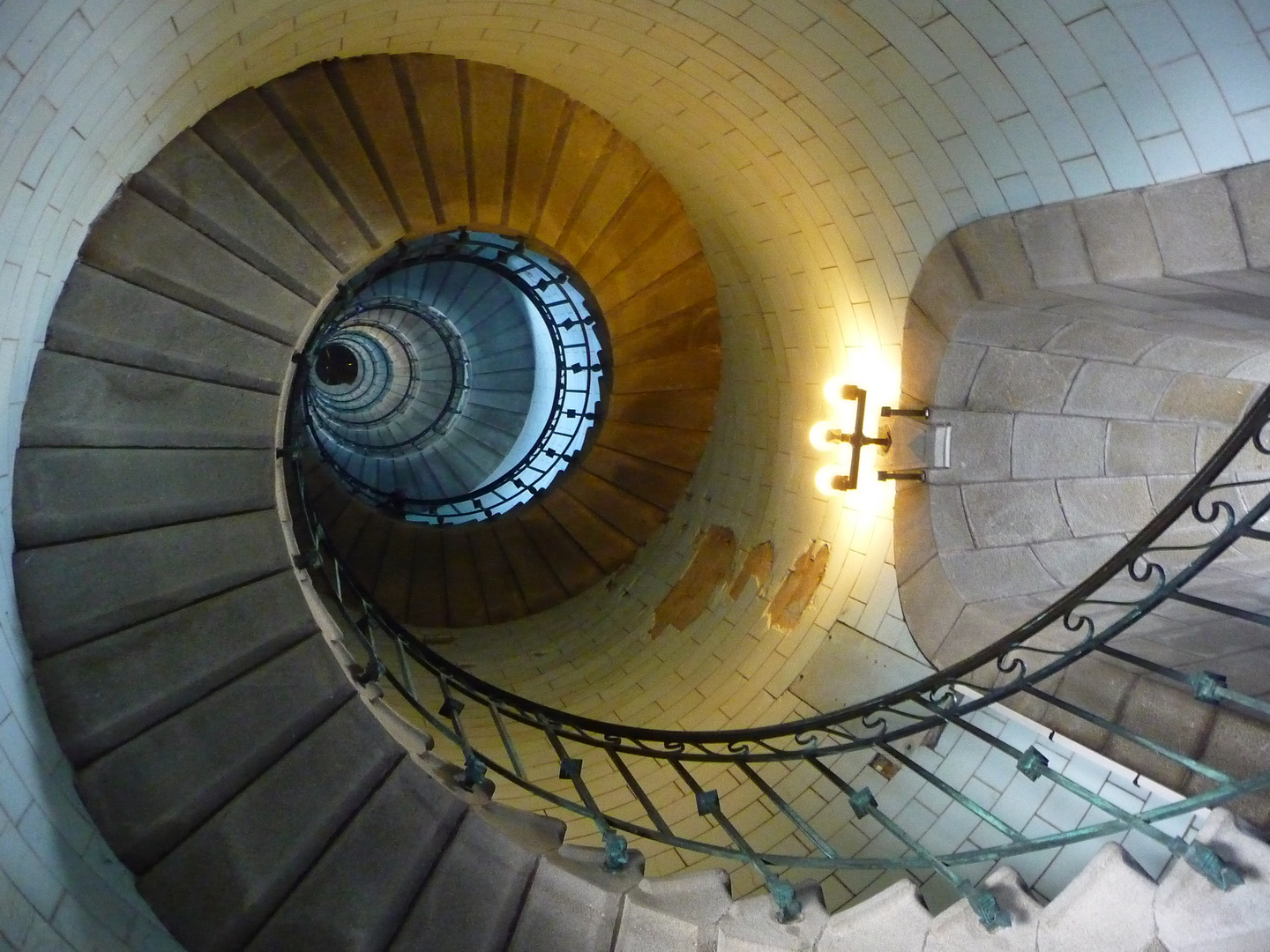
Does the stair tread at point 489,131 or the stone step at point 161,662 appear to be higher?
the stair tread at point 489,131

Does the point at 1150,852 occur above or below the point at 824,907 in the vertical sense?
above

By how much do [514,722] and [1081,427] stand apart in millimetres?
3548

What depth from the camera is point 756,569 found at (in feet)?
18.1

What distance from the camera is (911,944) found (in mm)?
2938

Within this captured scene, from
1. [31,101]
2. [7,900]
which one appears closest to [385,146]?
[31,101]

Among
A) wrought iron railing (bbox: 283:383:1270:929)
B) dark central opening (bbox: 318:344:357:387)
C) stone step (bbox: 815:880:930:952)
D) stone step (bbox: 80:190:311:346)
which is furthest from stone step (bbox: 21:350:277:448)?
dark central opening (bbox: 318:344:357:387)

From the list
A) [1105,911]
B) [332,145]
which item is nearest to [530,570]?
[332,145]

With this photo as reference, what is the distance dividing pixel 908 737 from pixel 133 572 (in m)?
3.21

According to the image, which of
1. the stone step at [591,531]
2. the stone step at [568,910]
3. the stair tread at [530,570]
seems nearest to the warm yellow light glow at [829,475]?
the stone step at [568,910]

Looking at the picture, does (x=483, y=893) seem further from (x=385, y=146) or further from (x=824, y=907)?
(x=385, y=146)

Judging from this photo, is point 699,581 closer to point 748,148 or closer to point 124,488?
point 748,148

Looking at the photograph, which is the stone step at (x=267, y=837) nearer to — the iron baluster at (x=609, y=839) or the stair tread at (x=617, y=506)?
the iron baluster at (x=609, y=839)

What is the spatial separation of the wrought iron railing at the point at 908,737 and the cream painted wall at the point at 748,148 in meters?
0.58

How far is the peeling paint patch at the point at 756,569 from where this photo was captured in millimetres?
5411
